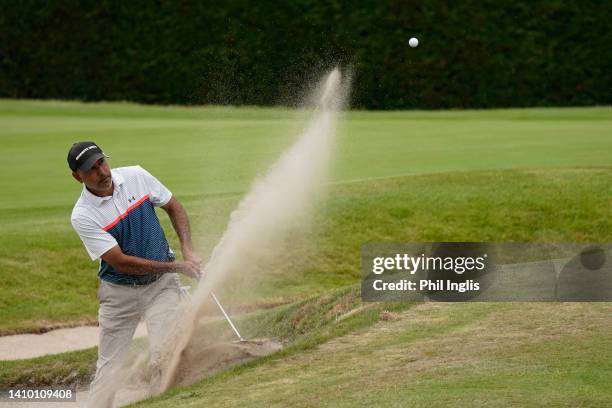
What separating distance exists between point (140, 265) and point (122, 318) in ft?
1.67

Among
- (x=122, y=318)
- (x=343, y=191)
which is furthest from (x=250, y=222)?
(x=343, y=191)

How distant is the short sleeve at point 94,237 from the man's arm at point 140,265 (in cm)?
3

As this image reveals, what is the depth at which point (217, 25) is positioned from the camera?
24.0 metres

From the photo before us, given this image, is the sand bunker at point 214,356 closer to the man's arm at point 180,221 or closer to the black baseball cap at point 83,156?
the man's arm at point 180,221

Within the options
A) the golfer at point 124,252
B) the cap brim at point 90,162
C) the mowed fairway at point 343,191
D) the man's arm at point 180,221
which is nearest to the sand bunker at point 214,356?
the golfer at point 124,252

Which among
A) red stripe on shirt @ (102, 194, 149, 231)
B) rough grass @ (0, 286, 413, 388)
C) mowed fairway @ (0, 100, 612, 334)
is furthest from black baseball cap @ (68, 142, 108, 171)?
mowed fairway @ (0, 100, 612, 334)

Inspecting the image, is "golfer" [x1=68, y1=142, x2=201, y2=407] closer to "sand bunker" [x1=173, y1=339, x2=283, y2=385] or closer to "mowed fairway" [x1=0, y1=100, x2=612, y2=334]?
"sand bunker" [x1=173, y1=339, x2=283, y2=385]

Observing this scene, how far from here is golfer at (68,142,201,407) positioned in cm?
636

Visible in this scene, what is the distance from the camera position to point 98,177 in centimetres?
635

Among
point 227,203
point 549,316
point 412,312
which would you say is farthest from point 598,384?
point 227,203

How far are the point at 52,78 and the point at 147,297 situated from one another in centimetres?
1987

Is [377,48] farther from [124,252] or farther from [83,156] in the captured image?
[83,156]

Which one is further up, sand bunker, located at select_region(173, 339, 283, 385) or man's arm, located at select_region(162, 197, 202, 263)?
man's arm, located at select_region(162, 197, 202, 263)

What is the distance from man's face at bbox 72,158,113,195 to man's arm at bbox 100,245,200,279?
35 cm
